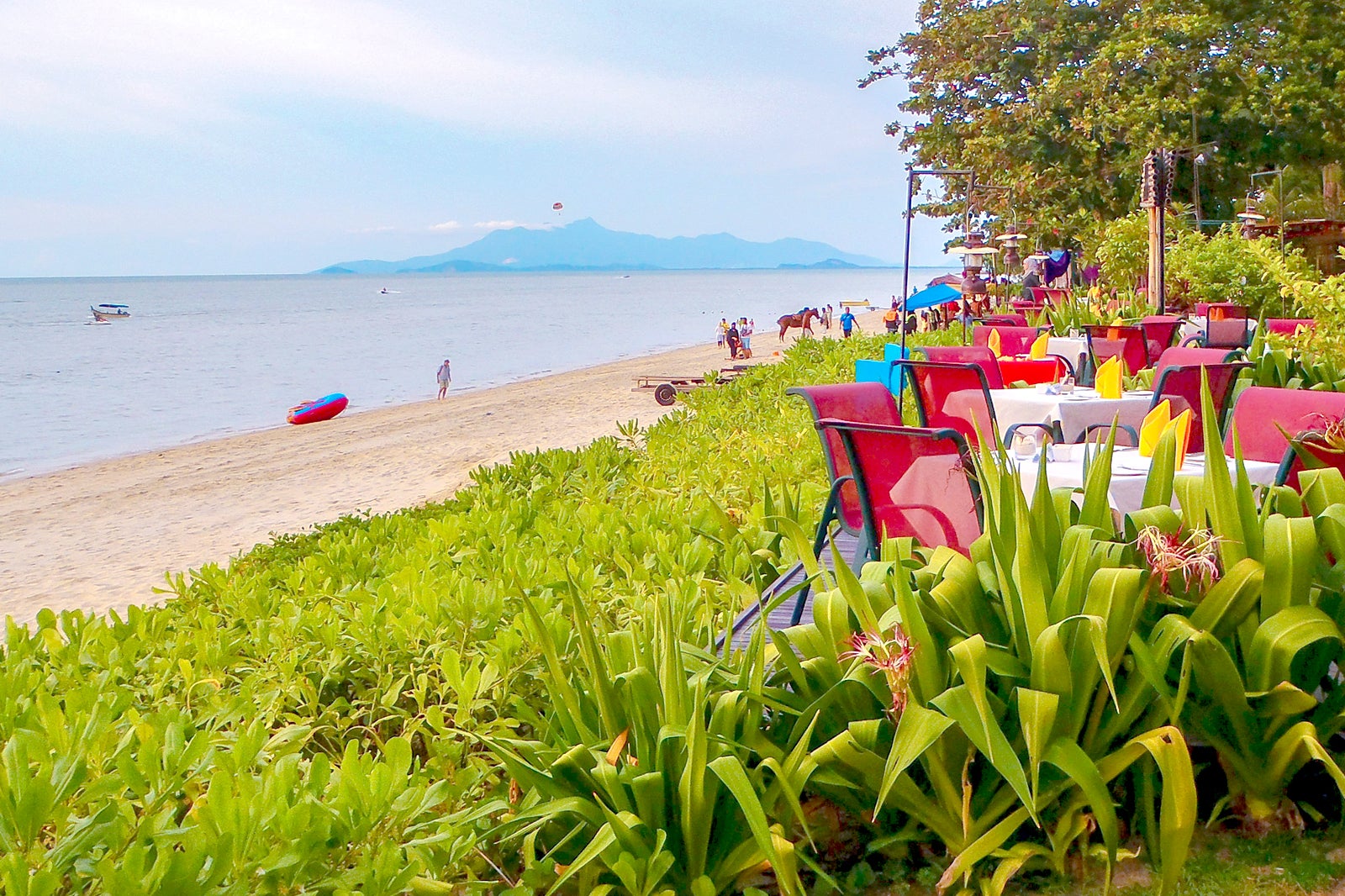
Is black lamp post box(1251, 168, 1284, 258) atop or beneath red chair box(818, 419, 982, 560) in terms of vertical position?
atop

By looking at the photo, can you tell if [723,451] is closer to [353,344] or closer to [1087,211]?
[1087,211]

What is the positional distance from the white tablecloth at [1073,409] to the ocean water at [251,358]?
715 inches

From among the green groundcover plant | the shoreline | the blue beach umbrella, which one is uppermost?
the blue beach umbrella

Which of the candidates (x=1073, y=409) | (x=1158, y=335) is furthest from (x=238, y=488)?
(x=1073, y=409)

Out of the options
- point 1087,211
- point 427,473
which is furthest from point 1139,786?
point 1087,211

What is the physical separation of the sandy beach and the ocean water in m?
3.35

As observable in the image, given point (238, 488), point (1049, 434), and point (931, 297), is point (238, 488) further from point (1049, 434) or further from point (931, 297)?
point (1049, 434)

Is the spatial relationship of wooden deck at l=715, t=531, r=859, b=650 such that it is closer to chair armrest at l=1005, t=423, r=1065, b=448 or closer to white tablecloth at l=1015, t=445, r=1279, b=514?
white tablecloth at l=1015, t=445, r=1279, b=514

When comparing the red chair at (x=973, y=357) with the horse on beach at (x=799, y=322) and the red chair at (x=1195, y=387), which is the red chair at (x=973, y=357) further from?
the horse on beach at (x=799, y=322)

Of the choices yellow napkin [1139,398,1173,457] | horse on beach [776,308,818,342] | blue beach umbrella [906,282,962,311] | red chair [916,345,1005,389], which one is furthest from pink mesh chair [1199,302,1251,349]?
horse on beach [776,308,818,342]

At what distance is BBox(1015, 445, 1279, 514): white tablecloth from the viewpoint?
3.19 metres

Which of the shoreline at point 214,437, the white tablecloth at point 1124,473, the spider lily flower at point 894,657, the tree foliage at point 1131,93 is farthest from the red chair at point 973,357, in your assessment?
the tree foliage at point 1131,93

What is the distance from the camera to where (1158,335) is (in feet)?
28.4

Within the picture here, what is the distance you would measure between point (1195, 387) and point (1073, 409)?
23.1 inches
